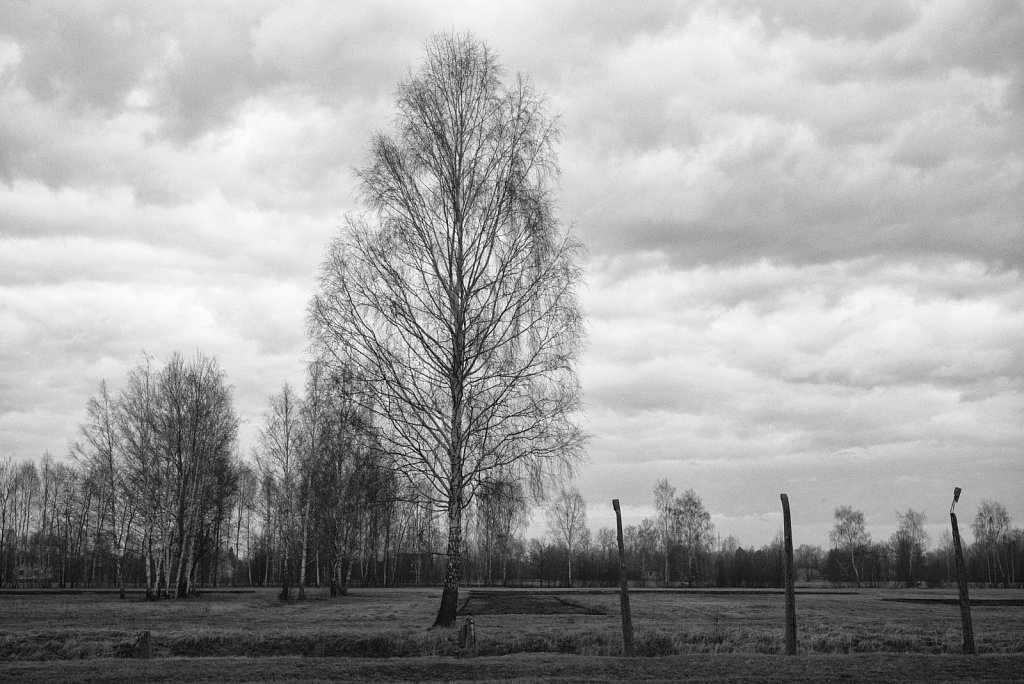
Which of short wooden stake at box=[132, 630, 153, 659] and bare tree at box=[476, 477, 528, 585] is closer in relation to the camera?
short wooden stake at box=[132, 630, 153, 659]

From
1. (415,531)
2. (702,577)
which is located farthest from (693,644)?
(702,577)

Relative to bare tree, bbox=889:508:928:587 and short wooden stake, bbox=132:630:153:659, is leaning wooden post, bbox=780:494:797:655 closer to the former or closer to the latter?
short wooden stake, bbox=132:630:153:659

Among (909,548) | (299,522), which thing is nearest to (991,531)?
(909,548)

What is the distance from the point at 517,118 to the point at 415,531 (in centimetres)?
1315

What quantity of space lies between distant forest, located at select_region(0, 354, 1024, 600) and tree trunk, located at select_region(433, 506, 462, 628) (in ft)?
1.72

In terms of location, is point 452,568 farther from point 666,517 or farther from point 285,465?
point 666,517

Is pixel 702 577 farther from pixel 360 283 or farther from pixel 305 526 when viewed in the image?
pixel 360 283

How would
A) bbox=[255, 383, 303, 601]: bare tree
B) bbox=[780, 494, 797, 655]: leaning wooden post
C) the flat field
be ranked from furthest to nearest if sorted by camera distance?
bbox=[255, 383, 303, 601]: bare tree → bbox=[780, 494, 797, 655]: leaning wooden post → the flat field

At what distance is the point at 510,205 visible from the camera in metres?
23.1

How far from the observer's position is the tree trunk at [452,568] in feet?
71.5

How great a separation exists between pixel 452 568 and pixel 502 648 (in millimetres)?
3277

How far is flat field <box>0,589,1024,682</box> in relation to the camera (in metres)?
13.5

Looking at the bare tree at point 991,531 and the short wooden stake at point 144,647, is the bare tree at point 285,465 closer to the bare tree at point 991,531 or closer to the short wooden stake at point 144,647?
the short wooden stake at point 144,647

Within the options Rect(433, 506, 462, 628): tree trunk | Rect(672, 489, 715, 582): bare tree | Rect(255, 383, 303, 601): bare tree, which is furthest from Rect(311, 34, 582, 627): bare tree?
Rect(672, 489, 715, 582): bare tree
